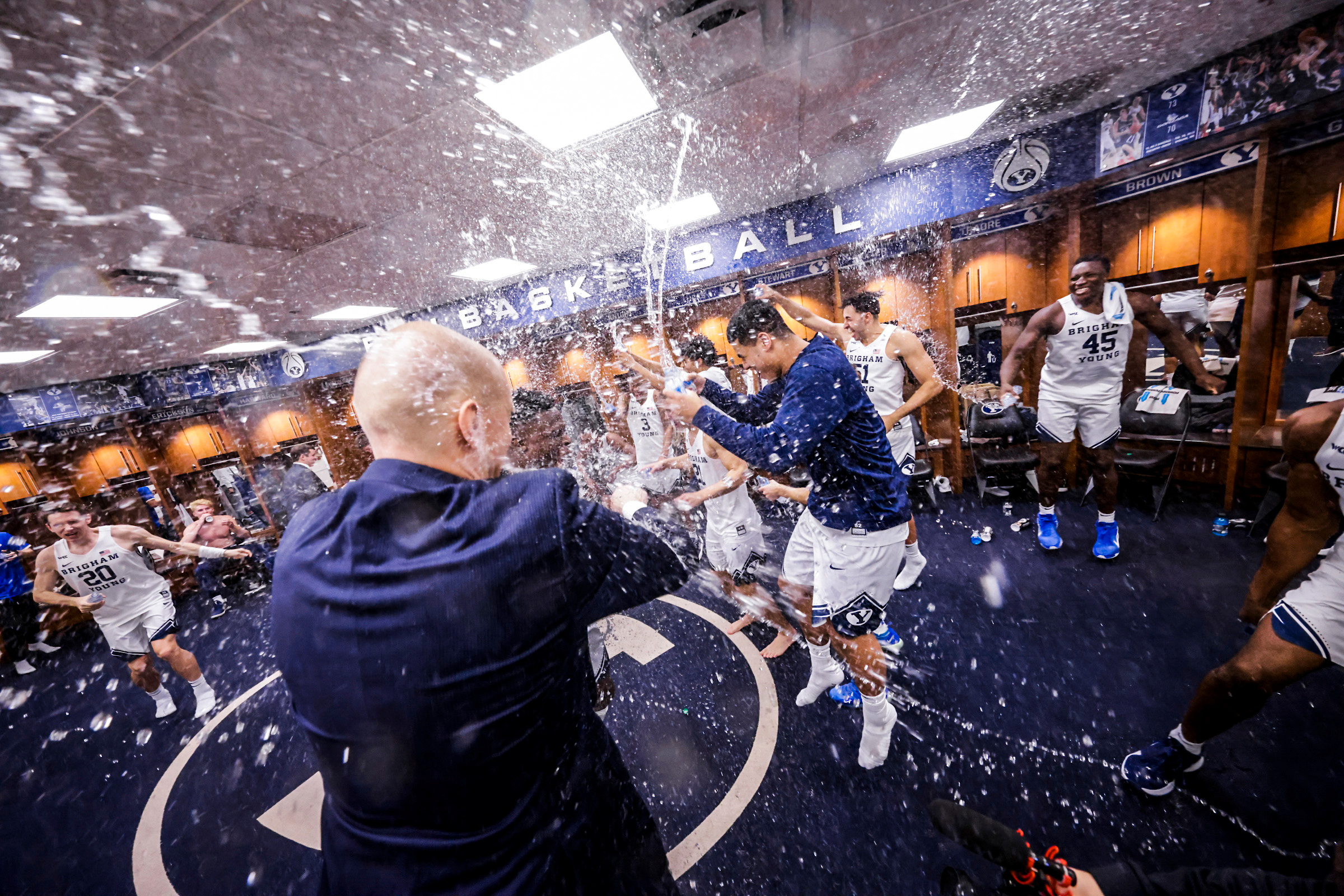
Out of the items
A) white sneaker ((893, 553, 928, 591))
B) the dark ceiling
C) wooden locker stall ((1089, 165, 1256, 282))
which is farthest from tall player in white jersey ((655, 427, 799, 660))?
wooden locker stall ((1089, 165, 1256, 282))

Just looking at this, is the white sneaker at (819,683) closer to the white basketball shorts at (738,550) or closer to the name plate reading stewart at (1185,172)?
the white basketball shorts at (738,550)

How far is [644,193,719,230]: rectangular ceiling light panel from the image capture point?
19.5ft

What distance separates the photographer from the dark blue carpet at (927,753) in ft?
6.39

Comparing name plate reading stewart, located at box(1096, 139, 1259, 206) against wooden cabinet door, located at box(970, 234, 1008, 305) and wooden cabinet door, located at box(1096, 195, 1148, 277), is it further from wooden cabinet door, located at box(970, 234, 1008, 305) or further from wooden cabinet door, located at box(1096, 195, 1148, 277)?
wooden cabinet door, located at box(970, 234, 1008, 305)

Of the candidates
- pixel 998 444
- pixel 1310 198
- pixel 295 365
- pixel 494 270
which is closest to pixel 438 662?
pixel 998 444

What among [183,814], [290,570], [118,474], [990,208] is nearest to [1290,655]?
[290,570]

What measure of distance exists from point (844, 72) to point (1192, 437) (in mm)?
5426

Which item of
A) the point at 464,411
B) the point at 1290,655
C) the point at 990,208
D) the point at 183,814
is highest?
the point at 990,208

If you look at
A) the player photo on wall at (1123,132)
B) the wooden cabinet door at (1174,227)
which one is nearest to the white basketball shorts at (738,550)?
the player photo on wall at (1123,132)

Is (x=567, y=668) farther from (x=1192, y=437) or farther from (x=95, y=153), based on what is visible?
(x=1192, y=437)

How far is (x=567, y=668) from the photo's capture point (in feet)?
3.79

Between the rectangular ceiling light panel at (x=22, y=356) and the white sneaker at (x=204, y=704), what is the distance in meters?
6.62

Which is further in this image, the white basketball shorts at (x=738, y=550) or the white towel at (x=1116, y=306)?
the white towel at (x=1116, y=306)

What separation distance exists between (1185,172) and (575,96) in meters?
6.47
